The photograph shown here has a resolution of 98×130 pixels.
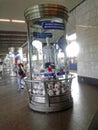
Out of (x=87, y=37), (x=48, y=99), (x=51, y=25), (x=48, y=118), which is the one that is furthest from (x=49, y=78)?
(x=87, y=37)

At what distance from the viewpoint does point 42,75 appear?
14.7 ft

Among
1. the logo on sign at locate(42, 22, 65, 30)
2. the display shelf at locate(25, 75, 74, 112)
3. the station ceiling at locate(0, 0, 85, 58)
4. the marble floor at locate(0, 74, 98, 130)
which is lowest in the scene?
the marble floor at locate(0, 74, 98, 130)

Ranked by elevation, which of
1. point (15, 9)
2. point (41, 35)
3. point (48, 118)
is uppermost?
point (15, 9)

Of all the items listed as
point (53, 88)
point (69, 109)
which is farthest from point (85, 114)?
point (53, 88)

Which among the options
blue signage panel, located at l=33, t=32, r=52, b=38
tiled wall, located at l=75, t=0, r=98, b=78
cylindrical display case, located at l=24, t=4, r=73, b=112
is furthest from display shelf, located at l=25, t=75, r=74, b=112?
tiled wall, located at l=75, t=0, r=98, b=78

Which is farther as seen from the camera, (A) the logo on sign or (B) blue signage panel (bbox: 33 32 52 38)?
(B) blue signage panel (bbox: 33 32 52 38)

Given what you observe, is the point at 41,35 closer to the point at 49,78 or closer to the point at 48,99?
the point at 49,78

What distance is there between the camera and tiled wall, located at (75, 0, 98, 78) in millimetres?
6789

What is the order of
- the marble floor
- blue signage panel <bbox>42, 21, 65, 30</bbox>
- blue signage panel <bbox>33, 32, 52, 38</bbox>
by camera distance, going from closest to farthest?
the marble floor
blue signage panel <bbox>42, 21, 65, 30</bbox>
blue signage panel <bbox>33, 32, 52, 38</bbox>

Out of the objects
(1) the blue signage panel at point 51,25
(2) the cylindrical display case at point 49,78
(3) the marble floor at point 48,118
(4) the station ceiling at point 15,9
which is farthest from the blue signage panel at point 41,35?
(4) the station ceiling at point 15,9

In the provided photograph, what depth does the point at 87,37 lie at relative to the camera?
7355mm

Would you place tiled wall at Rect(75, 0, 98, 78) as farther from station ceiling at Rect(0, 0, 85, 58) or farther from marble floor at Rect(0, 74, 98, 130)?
marble floor at Rect(0, 74, 98, 130)

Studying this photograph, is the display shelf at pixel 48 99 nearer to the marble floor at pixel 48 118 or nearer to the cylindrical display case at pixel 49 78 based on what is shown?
the cylindrical display case at pixel 49 78

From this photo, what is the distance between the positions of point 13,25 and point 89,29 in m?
4.83
